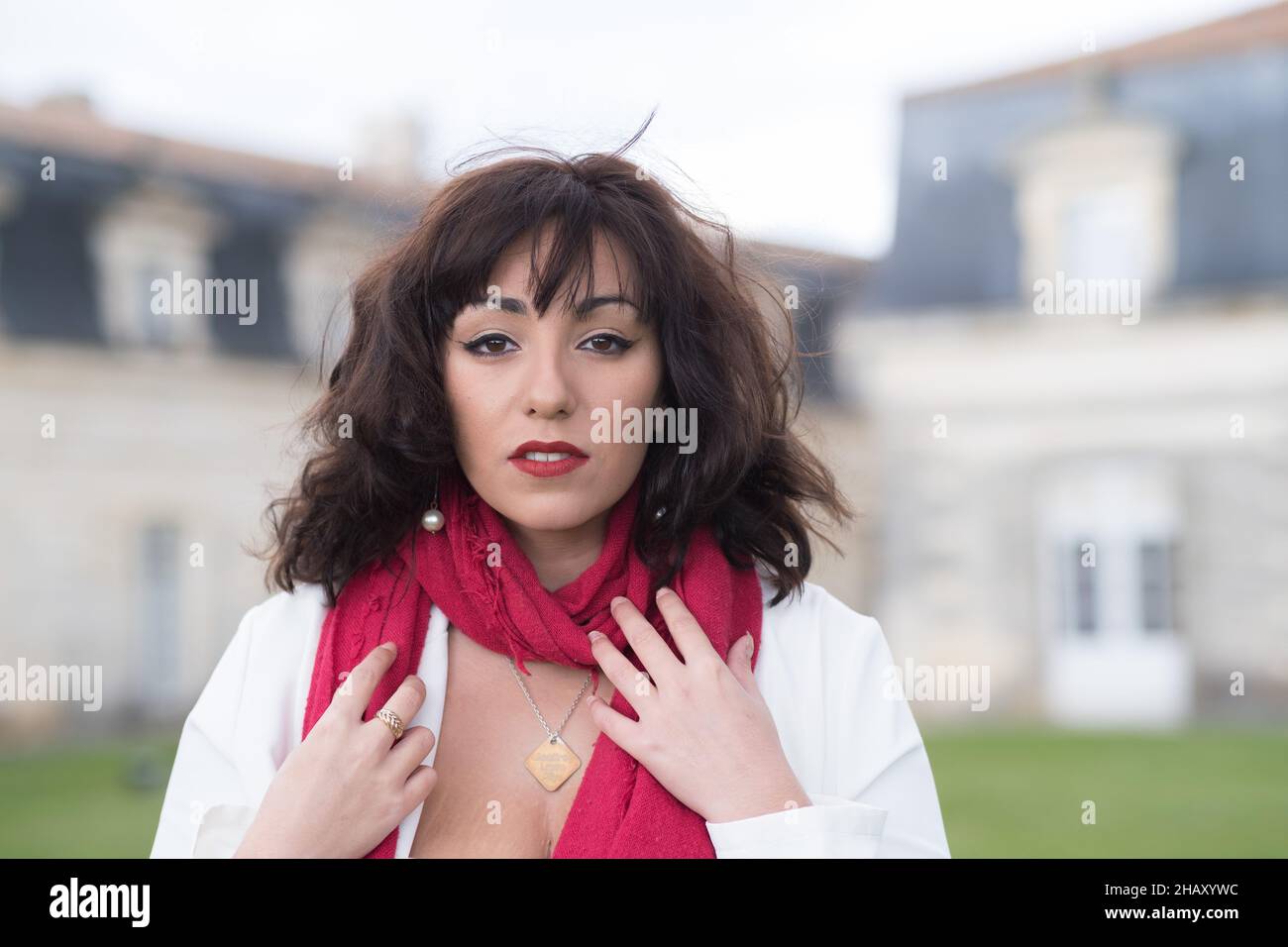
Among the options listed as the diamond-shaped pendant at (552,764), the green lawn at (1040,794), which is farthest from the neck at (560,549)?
Answer: the green lawn at (1040,794)

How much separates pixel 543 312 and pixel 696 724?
0.63m

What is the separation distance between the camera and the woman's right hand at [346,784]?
1.71 meters

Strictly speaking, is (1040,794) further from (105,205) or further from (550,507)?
(105,205)

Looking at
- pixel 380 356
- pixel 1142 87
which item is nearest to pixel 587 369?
pixel 380 356

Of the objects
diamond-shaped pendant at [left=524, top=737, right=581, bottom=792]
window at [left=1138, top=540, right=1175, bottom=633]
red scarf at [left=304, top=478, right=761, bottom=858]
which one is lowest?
window at [left=1138, top=540, right=1175, bottom=633]

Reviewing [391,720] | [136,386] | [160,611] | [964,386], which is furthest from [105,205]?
[391,720]

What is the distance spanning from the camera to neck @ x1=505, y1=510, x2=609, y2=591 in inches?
81.3

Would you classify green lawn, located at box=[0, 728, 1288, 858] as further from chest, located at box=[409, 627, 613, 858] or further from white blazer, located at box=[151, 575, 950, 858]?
chest, located at box=[409, 627, 613, 858]

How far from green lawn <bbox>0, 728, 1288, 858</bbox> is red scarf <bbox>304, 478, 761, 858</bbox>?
609cm

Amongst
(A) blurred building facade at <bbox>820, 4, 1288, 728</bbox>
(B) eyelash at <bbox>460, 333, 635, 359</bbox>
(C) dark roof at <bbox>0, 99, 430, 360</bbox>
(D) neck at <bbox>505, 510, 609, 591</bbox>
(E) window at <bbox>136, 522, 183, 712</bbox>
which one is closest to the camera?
(B) eyelash at <bbox>460, 333, 635, 359</bbox>

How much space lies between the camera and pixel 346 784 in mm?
1754

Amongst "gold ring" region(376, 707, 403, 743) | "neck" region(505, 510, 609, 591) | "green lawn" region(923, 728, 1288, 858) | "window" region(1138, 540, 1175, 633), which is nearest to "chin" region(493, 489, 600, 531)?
"neck" region(505, 510, 609, 591)

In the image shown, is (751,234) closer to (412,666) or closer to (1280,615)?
(412,666)
